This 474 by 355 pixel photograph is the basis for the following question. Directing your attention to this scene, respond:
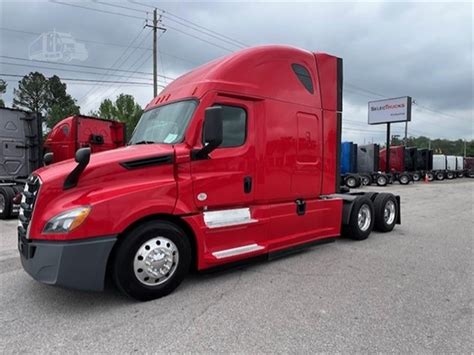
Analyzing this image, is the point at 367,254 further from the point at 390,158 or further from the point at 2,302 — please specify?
the point at 390,158

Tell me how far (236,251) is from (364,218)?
371 cm

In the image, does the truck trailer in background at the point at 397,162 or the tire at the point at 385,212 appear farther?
the truck trailer in background at the point at 397,162

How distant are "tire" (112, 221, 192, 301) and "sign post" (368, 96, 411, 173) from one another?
3056cm

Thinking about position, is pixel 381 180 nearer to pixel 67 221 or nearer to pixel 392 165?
pixel 392 165

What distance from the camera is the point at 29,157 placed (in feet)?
35.2

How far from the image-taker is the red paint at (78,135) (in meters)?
11.4

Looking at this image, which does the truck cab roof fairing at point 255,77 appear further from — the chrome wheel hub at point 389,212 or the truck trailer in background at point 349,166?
the truck trailer in background at point 349,166

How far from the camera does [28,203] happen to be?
3824 mm

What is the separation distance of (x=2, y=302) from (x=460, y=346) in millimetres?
4591

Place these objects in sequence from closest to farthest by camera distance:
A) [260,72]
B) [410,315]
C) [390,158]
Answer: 1. [410,315]
2. [260,72]
3. [390,158]

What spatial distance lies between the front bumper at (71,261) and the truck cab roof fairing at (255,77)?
2154 millimetres

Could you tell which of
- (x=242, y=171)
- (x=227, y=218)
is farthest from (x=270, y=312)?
(x=242, y=171)

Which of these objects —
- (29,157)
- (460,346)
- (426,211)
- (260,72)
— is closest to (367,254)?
(460,346)

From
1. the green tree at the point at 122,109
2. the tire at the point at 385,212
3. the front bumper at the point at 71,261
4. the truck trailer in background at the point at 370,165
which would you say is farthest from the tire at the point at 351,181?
the green tree at the point at 122,109
